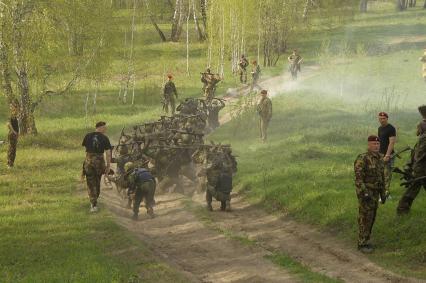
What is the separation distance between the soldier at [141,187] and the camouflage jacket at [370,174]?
579cm

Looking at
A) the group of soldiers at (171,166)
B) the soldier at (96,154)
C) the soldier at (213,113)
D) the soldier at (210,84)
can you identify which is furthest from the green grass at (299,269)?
the soldier at (210,84)

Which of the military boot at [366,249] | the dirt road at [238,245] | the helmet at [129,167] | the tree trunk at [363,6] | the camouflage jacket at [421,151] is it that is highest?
the tree trunk at [363,6]

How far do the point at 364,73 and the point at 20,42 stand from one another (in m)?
27.5

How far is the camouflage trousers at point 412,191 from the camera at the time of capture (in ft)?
40.8

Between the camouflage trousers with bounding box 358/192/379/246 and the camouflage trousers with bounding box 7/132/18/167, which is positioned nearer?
the camouflage trousers with bounding box 358/192/379/246

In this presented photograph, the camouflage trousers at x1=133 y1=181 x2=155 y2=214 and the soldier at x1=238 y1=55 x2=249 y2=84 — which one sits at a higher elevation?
the soldier at x1=238 y1=55 x2=249 y2=84

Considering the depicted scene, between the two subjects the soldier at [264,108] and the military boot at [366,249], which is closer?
the military boot at [366,249]

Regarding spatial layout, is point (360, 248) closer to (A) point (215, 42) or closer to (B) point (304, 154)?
(B) point (304, 154)

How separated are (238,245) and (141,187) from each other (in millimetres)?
3618

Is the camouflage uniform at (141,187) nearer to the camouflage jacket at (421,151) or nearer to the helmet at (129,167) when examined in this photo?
the helmet at (129,167)

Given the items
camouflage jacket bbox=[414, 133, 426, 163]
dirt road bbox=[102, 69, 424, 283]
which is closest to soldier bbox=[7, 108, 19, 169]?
dirt road bbox=[102, 69, 424, 283]

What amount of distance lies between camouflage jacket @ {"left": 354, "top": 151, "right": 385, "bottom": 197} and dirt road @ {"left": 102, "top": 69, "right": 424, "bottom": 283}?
1.34 meters

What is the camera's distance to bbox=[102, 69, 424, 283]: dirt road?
1102cm

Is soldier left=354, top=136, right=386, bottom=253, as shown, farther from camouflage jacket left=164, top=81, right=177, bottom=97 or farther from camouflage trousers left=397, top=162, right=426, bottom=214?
camouflage jacket left=164, top=81, right=177, bottom=97
